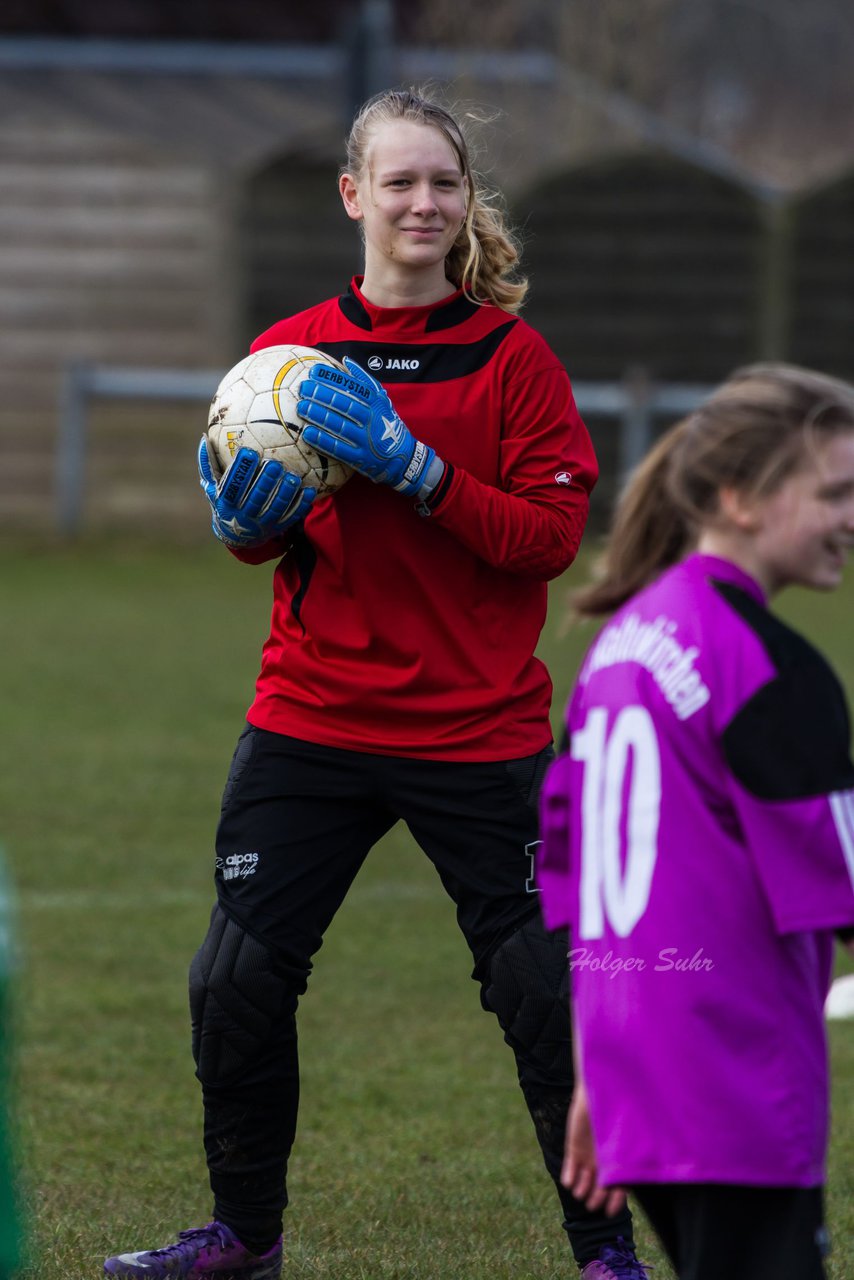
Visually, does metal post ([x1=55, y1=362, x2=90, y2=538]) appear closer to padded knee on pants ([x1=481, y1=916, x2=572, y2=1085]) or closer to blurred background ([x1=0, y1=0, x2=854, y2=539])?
blurred background ([x1=0, y1=0, x2=854, y2=539])

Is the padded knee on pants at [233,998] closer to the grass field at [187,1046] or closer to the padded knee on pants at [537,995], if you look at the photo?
the padded knee on pants at [537,995]

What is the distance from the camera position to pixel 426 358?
3.72m

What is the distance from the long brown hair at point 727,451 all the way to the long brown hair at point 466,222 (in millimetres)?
1105

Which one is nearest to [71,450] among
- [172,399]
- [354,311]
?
[172,399]

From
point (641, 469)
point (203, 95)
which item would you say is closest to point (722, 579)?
point (641, 469)

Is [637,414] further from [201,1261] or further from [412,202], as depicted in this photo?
[201,1261]

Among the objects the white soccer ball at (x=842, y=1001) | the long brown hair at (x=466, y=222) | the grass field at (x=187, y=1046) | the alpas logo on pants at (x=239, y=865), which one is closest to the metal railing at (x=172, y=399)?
the grass field at (x=187, y=1046)

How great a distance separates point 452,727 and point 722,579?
111 cm

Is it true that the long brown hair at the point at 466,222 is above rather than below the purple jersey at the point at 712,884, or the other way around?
above

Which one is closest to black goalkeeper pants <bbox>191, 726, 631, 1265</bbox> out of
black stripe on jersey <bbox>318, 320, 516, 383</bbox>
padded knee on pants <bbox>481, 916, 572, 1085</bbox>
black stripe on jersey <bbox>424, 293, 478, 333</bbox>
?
padded knee on pants <bbox>481, 916, 572, 1085</bbox>

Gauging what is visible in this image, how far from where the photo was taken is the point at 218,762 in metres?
9.12

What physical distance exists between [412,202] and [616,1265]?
6.38 ft

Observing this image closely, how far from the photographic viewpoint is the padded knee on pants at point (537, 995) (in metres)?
3.59

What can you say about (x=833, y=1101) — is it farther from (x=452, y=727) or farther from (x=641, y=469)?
(x=641, y=469)
